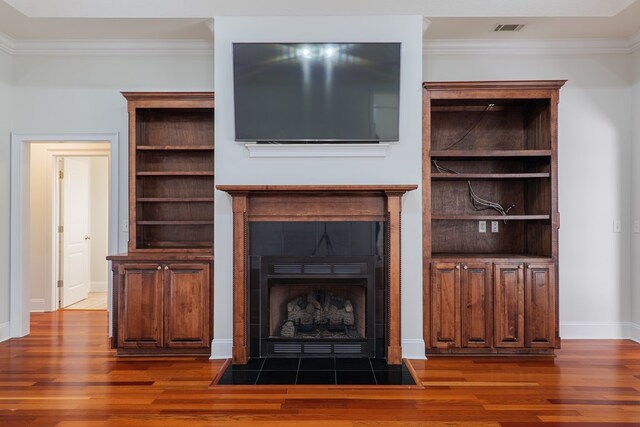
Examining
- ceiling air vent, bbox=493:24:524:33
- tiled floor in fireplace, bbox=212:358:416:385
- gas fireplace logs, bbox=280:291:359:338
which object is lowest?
tiled floor in fireplace, bbox=212:358:416:385

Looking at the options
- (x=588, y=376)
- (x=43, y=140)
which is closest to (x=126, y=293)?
(x=43, y=140)

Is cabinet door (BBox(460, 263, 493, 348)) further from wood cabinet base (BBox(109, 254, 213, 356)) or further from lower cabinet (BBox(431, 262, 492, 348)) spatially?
wood cabinet base (BBox(109, 254, 213, 356))

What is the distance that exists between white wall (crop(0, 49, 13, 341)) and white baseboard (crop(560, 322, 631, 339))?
203 inches

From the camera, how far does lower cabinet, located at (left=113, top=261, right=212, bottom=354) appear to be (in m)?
3.72

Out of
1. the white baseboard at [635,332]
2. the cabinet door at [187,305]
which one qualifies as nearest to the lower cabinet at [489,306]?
the white baseboard at [635,332]

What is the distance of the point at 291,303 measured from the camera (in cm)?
379

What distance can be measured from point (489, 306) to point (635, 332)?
Answer: 1592mm

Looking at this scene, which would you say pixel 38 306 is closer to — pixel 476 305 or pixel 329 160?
pixel 329 160

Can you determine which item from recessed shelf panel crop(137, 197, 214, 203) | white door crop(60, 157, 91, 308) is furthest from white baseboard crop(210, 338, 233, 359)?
white door crop(60, 157, 91, 308)

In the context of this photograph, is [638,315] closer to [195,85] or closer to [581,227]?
[581,227]

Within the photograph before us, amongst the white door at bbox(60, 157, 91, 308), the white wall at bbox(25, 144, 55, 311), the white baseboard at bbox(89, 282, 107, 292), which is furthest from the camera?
the white baseboard at bbox(89, 282, 107, 292)

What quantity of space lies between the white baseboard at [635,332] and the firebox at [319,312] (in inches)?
97.5

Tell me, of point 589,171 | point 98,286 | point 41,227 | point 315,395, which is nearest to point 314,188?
point 315,395

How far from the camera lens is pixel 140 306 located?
3.73m
